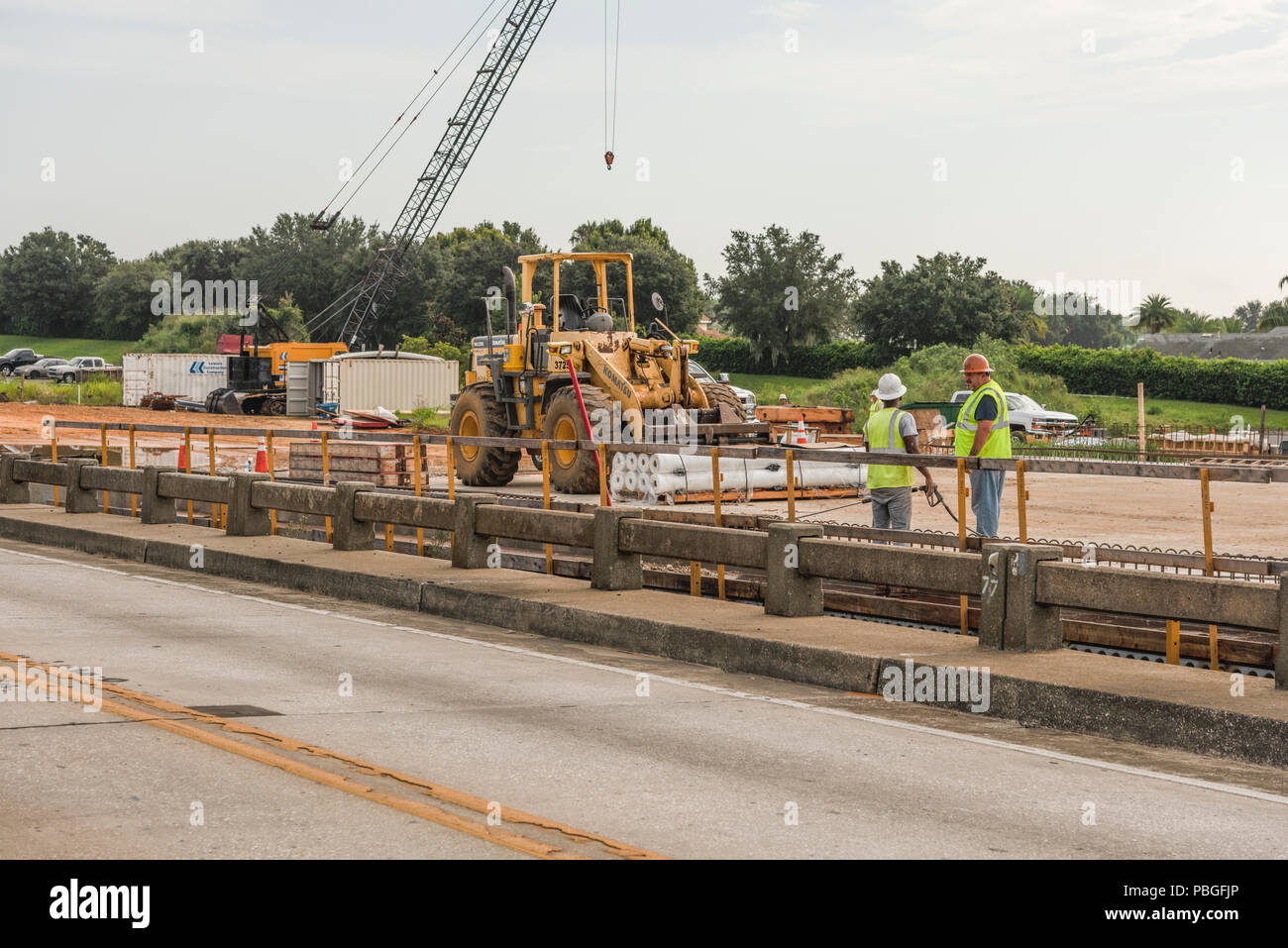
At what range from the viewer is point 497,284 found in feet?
331

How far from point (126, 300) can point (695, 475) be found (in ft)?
384

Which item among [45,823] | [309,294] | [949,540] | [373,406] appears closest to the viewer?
[45,823]

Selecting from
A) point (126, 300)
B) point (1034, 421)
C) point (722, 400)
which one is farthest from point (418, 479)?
point (126, 300)

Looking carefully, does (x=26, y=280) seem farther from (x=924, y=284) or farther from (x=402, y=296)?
(x=924, y=284)

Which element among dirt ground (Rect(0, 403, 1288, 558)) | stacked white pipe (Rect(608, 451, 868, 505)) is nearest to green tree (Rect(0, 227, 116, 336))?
dirt ground (Rect(0, 403, 1288, 558))

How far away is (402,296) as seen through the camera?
341 ft

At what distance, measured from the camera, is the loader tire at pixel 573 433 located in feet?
78.1

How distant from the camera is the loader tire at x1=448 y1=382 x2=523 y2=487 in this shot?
2670cm

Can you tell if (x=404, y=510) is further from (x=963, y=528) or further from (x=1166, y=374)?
(x=1166, y=374)

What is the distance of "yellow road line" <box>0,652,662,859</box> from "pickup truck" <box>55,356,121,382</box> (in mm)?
73888

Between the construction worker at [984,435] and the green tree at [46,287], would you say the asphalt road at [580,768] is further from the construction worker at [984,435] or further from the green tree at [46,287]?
the green tree at [46,287]

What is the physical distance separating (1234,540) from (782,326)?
214ft

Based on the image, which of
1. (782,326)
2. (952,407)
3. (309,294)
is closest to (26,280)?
(309,294)

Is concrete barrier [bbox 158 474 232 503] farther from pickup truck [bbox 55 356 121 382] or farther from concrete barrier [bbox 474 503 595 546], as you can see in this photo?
pickup truck [bbox 55 356 121 382]
